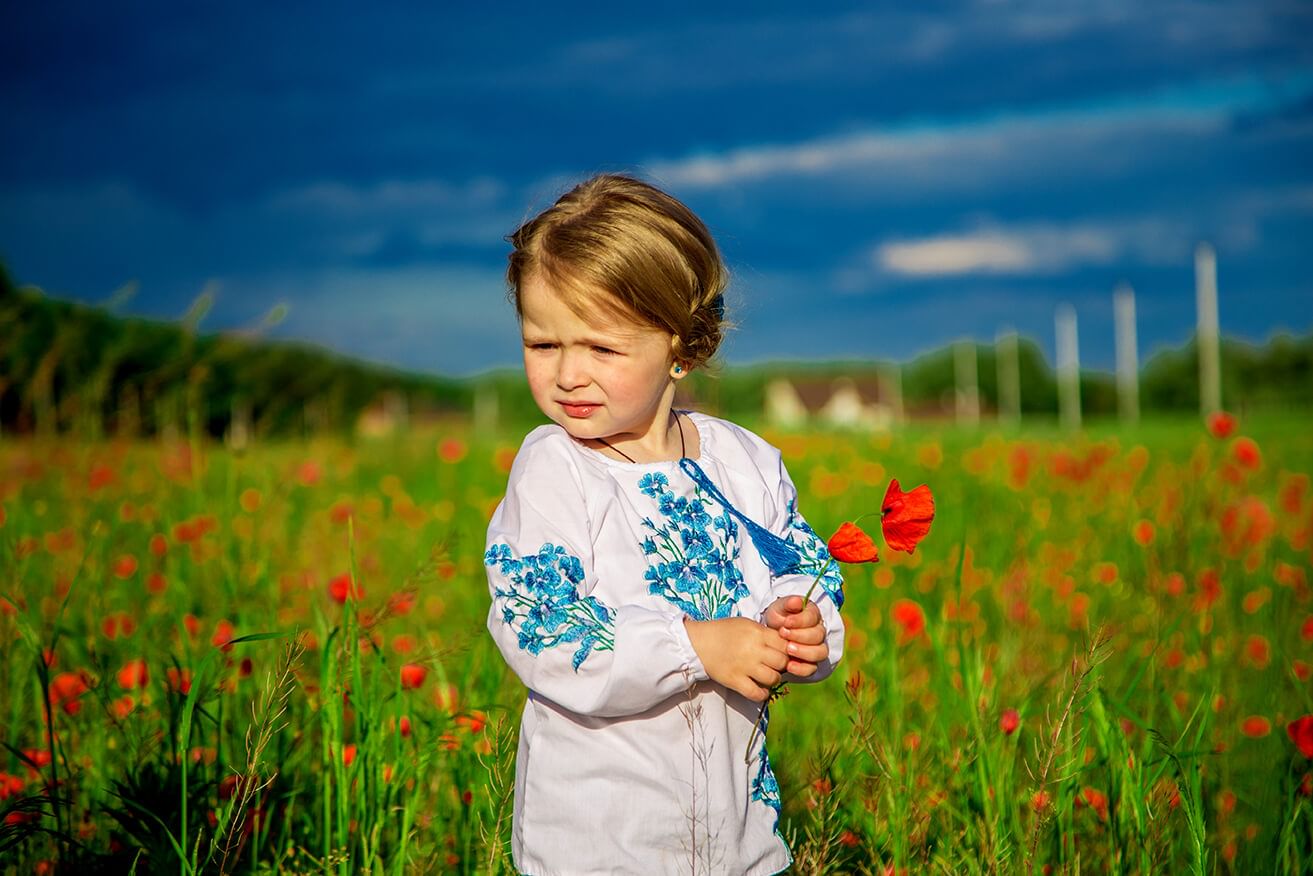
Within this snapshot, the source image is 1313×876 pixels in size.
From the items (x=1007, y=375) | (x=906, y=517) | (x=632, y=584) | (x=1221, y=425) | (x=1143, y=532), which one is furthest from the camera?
(x=1007, y=375)

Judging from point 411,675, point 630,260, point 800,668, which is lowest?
point 411,675

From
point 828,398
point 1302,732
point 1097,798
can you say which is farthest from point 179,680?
point 828,398

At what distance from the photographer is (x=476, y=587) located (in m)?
3.65

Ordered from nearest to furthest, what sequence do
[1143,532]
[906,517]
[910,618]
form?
[906,517] → [910,618] → [1143,532]

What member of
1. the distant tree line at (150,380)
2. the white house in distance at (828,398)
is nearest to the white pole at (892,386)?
the white house in distance at (828,398)

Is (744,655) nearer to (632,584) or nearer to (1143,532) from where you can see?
(632,584)

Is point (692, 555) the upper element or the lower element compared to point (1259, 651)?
upper

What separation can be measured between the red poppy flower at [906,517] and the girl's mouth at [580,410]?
490 mm

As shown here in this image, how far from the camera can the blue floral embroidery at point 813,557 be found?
1.61 meters

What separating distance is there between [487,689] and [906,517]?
3.73ft

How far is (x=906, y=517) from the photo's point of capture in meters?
1.30

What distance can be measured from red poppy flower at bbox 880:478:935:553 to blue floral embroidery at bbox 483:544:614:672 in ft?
1.33

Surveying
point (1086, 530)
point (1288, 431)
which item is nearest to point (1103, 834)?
point (1086, 530)

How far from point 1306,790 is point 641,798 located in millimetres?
1329
